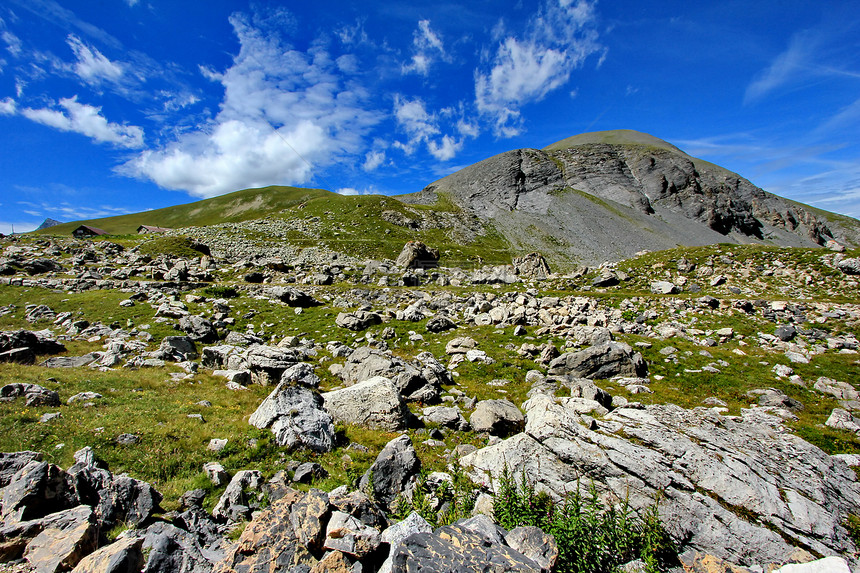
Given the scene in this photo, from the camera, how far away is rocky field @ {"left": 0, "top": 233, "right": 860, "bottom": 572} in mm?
5859

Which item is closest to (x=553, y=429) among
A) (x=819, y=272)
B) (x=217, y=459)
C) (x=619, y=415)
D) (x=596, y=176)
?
(x=619, y=415)

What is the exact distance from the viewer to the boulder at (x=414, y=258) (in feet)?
208

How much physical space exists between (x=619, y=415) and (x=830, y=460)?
488 centimetres

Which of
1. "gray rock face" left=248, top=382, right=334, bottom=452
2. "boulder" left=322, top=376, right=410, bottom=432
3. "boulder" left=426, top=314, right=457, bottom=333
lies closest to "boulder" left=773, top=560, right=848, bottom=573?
"boulder" left=322, top=376, right=410, bottom=432

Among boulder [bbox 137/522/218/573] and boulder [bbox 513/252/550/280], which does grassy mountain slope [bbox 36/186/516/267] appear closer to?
boulder [bbox 513/252/550/280]

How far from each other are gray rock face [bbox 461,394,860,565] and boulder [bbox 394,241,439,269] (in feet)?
175

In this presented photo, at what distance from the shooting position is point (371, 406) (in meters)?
12.5

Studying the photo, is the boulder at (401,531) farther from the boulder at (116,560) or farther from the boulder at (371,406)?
the boulder at (371,406)

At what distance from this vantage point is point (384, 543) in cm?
605

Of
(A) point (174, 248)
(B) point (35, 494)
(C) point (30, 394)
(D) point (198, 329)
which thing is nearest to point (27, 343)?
(D) point (198, 329)

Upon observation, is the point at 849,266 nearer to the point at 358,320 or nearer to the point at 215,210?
the point at 358,320

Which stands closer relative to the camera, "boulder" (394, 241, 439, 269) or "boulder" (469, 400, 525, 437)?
"boulder" (469, 400, 525, 437)

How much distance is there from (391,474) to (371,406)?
396cm

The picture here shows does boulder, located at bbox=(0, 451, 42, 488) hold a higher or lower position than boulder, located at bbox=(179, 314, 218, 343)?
lower
